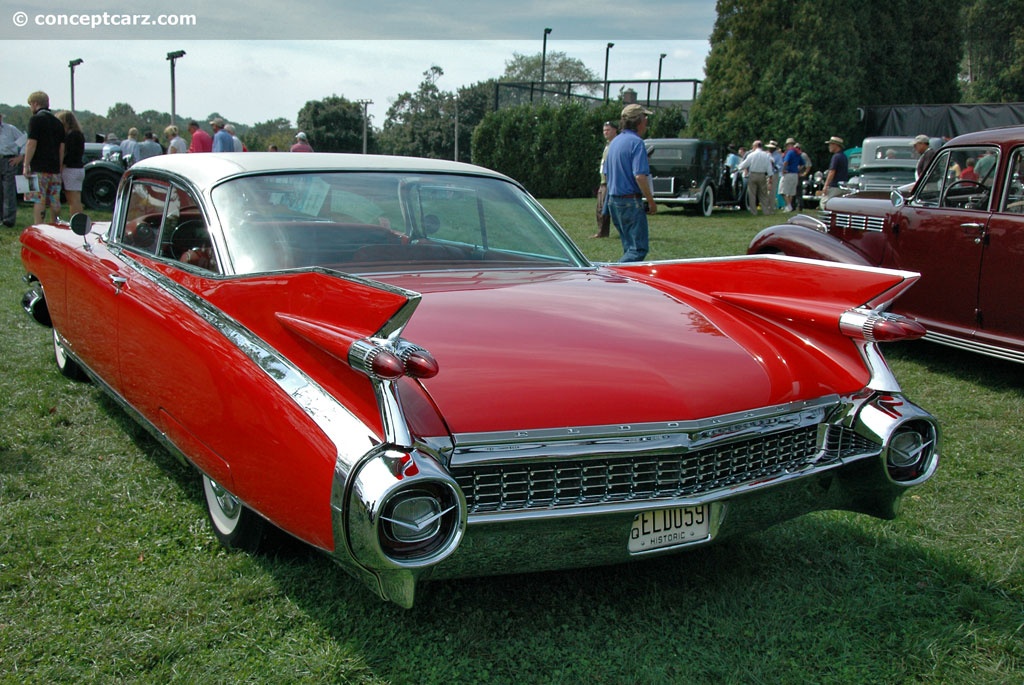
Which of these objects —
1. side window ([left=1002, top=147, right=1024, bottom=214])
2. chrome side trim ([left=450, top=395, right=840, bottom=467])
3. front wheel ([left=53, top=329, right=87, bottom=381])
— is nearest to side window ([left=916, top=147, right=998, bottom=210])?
side window ([left=1002, top=147, right=1024, bottom=214])

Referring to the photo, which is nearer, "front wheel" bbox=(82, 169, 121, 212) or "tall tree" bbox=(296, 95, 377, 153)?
"front wheel" bbox=(82, 169, 121, 212)

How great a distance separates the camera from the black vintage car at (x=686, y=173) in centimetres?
2066

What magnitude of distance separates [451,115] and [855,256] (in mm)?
65363

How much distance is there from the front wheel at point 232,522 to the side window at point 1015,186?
513 centimetres

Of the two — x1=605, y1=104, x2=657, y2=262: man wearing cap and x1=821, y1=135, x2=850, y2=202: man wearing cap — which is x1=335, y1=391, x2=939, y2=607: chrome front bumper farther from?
x1=821, y1=135, x2=850, y2=202: man wearing cap

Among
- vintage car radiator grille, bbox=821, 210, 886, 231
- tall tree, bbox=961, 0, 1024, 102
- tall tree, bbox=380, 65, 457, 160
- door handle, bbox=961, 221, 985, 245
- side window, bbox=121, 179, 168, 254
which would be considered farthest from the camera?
tall tree, bbox=380, 65, 457, 160

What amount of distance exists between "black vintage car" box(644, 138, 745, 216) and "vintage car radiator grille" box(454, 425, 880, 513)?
1816cm

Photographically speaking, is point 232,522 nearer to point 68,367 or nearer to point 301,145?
point 68,367

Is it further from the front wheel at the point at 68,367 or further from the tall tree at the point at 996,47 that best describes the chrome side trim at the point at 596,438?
the tall tree at the point at 996,47

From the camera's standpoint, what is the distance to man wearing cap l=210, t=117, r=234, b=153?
45.7 ft

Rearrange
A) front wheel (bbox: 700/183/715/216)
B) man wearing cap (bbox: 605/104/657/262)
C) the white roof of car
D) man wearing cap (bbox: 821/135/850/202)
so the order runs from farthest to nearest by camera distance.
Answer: front wheel (bbox: 700/183/715/216), man wearing cap (bbox: 821/135/850/202), man wearing cap (bbox: 605/104/657/262), the white roof of car

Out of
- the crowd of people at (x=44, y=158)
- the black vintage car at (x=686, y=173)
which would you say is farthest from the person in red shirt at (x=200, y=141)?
the black vintage car at (x=686, y=173)

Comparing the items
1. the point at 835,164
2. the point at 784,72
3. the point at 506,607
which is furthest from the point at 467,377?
the point at 784,72

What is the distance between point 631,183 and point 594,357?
5.61 m
